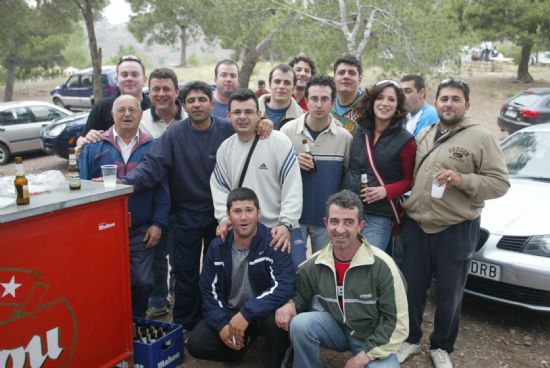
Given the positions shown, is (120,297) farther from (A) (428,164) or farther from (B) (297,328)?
(A) (428,164)

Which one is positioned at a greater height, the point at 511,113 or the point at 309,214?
the point at 511,113

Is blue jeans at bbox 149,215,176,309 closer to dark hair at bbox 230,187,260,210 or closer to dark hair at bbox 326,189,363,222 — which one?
dark hair at bbox 230,187,260,210

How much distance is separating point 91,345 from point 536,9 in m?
22.4

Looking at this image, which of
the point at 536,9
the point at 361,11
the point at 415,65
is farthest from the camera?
the point at 536,9

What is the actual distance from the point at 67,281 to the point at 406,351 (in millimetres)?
2575

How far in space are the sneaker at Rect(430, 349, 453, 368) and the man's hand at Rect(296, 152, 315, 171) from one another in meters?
1.70

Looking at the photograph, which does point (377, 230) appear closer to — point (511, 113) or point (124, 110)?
point (124, 110)

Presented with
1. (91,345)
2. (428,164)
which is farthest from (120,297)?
(428,164)

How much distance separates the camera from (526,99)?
47.1 feet

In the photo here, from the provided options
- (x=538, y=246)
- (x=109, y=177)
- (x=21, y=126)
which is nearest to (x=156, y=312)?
(x=109, y=177)

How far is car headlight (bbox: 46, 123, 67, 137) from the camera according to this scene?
38.1 ft

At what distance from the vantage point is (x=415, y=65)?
44.7ft

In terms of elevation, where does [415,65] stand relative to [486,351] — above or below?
above

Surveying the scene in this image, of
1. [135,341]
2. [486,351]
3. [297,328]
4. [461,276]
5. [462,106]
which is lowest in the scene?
[486,351]
